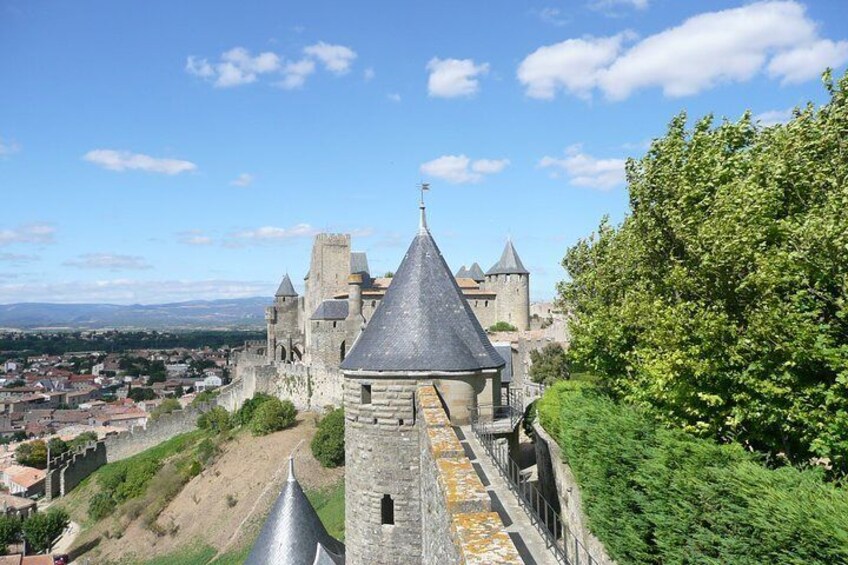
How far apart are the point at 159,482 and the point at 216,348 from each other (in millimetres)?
166203

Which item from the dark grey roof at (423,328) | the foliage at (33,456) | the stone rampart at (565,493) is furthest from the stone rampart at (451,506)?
the foliage at (33,456)

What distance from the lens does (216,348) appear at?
194 m

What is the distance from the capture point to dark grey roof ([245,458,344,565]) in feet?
41.1

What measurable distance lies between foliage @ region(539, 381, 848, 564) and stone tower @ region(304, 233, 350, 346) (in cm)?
4248

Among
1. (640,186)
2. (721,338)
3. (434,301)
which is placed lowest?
(721,338)

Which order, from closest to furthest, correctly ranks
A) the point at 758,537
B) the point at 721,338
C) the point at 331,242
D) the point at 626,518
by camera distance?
the point at 758,537
the point at 626,518
the point at 721,338
the point at 331,242

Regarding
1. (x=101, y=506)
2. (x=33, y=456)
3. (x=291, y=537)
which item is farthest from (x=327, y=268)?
(x=291, y=537)

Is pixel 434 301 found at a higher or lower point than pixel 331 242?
lower

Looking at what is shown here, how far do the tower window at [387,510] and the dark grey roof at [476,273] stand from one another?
53.8 m

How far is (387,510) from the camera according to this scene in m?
10.1

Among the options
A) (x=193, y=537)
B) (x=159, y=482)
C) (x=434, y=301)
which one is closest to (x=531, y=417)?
(x=434, y=301)

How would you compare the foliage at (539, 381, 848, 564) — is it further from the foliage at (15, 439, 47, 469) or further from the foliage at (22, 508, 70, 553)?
the foliage at (15, 439, 47, 469)

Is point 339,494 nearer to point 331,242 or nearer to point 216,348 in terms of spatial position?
point 331,242

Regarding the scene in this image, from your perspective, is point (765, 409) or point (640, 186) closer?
point (765, 409)
